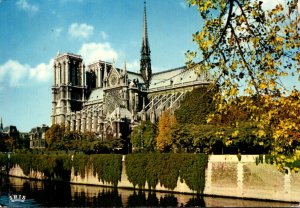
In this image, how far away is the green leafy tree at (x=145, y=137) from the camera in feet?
169

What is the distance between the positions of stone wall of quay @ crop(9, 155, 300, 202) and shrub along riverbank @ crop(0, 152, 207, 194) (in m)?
0.80

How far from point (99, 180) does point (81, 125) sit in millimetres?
44253

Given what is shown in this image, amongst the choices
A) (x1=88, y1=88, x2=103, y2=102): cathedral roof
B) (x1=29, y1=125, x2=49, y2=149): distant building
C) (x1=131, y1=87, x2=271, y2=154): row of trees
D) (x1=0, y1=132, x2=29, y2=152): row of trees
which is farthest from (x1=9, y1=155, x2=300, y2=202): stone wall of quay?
(x1=0, y1=132, x2=29, y2=152): row of trees

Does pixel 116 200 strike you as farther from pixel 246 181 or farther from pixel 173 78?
pixel 173 78

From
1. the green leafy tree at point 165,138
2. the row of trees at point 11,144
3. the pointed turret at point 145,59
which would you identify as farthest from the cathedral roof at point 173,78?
the row of trees at point 11,144

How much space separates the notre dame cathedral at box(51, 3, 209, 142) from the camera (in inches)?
2810

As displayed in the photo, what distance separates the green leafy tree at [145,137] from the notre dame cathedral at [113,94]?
34.4 ft

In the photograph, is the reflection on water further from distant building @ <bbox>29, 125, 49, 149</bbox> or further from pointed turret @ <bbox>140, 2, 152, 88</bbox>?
distant building @ <bbox>29, 125, 49, 149</bbox>

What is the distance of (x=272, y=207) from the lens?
27250mm

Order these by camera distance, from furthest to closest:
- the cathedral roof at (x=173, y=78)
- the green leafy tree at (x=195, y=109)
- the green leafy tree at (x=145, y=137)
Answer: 1. the cathedral roof at (x=173, y=78)
2. the green leafy tree at (x=145, y=137)
3. the green leafy tree at (x=195, y=109)

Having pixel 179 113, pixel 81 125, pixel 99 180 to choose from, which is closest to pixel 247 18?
pixel 99 180

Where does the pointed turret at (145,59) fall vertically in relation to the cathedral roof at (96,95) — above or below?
above

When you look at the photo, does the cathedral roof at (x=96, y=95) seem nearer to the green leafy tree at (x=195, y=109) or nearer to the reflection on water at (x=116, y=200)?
the green leafy tree at (x=195, y=109)

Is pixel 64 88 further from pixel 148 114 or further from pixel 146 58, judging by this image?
pixel 148 114
